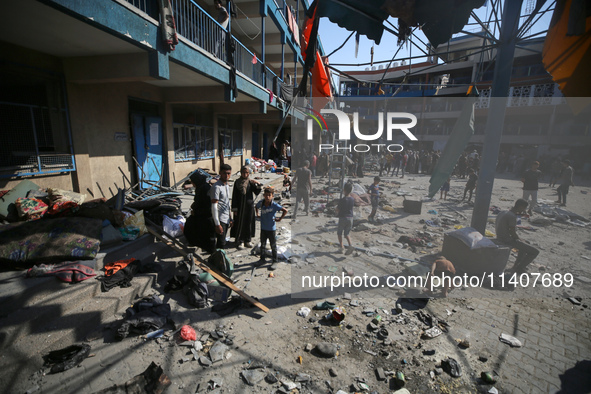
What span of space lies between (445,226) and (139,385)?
7384mm

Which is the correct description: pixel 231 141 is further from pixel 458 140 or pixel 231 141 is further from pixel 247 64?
pixel 458 140

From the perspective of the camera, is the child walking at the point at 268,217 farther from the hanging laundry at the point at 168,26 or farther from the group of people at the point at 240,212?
the hanging laundry at the point at 168,26

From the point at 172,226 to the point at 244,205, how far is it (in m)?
1.46

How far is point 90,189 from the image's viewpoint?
5.65 metres

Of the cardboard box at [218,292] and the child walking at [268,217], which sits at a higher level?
the child walking at [268,217]

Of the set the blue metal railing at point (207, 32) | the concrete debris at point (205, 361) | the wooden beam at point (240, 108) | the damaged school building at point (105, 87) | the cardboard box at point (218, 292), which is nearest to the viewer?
the concrete debris at point (205, 361)

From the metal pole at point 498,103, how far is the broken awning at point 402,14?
994 mm

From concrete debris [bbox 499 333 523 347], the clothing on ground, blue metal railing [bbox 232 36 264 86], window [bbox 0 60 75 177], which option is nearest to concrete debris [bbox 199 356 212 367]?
the clothing on ground

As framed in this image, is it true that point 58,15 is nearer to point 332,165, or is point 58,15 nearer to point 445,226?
point 332,165

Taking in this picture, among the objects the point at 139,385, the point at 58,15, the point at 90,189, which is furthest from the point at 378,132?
the point at 90,189

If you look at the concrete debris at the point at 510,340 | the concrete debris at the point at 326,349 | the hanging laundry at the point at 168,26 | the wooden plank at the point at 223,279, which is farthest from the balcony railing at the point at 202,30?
the concrete debris at the point at 510,340

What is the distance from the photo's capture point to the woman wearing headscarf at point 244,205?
193 inches

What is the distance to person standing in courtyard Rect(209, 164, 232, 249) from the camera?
4203 mm

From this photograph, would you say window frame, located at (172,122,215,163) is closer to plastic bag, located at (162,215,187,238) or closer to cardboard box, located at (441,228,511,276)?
plastic bag, located at (162,215,187,238)
